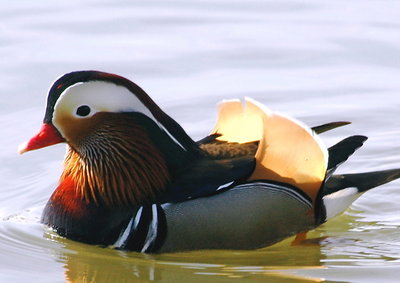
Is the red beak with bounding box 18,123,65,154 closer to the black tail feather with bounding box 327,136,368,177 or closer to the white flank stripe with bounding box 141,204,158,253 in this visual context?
the white flank stripe with bounding box 141,204,158,253

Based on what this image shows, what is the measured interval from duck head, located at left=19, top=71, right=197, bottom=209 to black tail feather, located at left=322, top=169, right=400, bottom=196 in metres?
0.98

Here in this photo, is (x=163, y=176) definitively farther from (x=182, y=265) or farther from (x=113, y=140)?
(x=182, y=265)

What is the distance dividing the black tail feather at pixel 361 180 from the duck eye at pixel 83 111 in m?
1.63

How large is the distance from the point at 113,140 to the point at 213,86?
2796 mm

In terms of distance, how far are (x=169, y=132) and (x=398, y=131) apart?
252 centimetres

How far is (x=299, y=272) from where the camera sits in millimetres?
6648

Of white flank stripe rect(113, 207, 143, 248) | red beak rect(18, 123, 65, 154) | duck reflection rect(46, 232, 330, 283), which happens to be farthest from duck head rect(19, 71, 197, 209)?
duck reflection rect(46, 232, 330, 283)

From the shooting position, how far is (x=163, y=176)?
275 inches

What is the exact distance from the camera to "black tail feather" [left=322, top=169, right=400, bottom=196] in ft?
24.1

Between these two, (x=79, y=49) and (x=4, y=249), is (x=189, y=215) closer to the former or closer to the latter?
(x=4, y=249)

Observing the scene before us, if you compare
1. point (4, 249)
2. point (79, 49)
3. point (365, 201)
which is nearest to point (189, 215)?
point (4, 249)

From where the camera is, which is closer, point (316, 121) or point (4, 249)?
point (4, 249)

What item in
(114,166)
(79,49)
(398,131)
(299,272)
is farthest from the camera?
(79,49)

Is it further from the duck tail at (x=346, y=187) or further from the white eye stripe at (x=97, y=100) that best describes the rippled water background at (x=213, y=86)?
the white eye stripe at (x=97, y=100)
